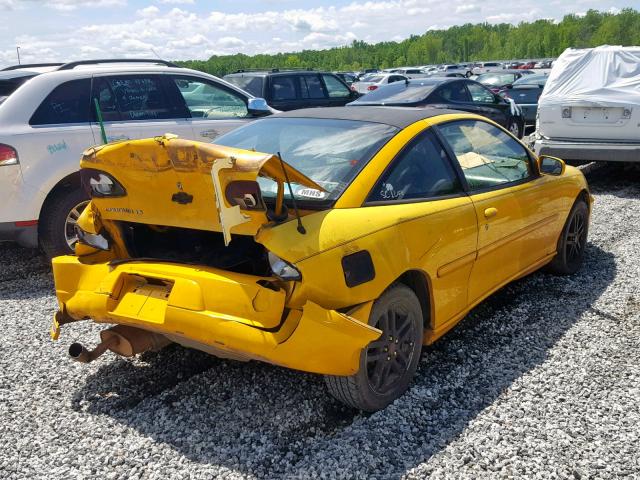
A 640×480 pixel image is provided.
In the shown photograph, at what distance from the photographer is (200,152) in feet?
9.32

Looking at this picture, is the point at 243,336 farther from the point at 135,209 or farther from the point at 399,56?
the point at 399,56

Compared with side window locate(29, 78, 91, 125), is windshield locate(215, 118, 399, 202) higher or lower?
lower

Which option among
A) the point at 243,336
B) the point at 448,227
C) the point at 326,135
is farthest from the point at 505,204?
the point at 243,336

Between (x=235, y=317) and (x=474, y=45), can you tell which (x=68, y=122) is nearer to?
(x=235, y=317)

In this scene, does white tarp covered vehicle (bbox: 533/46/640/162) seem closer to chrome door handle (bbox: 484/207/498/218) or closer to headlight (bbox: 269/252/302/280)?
chrome door handle (bbox: 484/207/498/218)

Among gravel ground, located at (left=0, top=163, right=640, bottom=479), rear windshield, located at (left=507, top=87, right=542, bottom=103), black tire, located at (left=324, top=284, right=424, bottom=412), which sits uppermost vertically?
rear windshield, located at (left=507, top=87, right=542, bottom=103)

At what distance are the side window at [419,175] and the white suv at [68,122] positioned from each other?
10.4 feet

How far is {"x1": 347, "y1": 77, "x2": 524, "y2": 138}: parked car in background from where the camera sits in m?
10.5

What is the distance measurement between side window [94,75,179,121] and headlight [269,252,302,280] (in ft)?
12.3

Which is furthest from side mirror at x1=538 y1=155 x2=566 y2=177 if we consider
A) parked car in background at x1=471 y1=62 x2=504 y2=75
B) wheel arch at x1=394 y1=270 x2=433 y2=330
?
parked car in background at x1=471 y1=62 x2=504 y2=75

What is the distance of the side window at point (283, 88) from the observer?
1167 centimetres

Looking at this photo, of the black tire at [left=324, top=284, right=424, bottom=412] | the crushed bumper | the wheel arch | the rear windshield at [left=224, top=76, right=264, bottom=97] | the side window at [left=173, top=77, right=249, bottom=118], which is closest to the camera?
the black tire at [left=324, top=284, right=424, bottom=412]

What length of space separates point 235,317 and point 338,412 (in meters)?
0.83

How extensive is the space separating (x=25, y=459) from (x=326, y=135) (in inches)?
92.0
